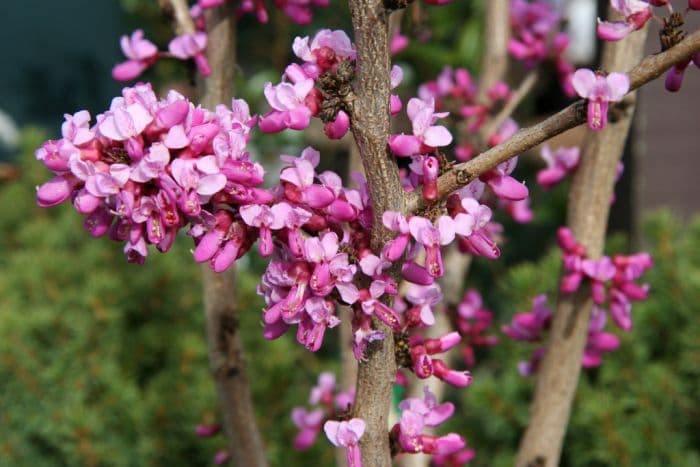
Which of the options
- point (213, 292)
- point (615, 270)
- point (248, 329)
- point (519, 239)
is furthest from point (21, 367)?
point (519, 239)

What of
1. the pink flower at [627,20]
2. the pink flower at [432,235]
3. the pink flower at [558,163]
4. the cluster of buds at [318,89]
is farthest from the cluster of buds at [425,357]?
the pink flower at [558,163]

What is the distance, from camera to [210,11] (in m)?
1.20

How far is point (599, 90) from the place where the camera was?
71 cm

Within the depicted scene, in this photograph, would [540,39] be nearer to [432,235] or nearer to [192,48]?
[192,48]

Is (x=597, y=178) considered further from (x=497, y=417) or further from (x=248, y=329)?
(x=248, y=329)

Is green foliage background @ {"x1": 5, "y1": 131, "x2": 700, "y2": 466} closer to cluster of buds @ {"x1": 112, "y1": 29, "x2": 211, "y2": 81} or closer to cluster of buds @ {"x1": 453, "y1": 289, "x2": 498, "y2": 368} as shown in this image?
cluster of buds @ {"x1": 453, "y1": 289, "x2": 498, "y2": 368}

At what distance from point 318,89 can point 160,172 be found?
6.6 inches

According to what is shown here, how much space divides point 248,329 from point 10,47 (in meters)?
3.24

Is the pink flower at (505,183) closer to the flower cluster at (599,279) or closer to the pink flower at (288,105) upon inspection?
the pink flower at (288,105)

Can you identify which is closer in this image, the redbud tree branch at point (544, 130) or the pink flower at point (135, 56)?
the redbud tree branch at point (544, 130)

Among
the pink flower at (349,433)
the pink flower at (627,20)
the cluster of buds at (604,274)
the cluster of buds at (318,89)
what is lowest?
the pink flower at (349,433)

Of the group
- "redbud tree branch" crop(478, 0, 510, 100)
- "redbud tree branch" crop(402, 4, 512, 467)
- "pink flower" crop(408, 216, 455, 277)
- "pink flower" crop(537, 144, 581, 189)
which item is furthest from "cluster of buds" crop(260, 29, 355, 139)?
"redbud tree branch" crop(478, 0, 510, 100)

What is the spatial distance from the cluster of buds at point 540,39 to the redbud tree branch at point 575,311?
1.70 feet

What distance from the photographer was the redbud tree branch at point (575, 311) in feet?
3.71
